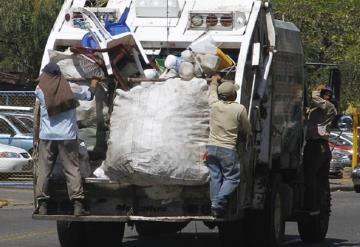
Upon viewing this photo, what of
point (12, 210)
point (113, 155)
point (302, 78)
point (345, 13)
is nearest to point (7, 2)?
point (345, 13)

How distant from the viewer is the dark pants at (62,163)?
1038 cm

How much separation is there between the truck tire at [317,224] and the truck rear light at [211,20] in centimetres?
355

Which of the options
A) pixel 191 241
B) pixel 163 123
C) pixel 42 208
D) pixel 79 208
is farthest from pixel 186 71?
pixel 191 241

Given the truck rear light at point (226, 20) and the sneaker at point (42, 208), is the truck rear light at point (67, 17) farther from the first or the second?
the sneaker at point (42, 208)

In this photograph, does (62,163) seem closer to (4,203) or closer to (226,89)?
(226,89)

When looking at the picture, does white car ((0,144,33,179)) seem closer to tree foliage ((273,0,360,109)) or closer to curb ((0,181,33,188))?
curb ((0,181,33,188))

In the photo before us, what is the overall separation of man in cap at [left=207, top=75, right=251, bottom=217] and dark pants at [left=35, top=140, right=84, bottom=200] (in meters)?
1.37

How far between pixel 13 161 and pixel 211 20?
11.9 meters

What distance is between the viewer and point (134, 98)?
407 inches

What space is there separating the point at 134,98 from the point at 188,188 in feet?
3.47

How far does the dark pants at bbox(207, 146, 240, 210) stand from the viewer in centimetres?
1005

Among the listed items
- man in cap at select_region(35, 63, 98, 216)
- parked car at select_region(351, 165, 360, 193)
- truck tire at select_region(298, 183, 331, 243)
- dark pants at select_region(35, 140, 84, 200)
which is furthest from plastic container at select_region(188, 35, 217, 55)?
parked car at select_region(351, 165, 360, 193)

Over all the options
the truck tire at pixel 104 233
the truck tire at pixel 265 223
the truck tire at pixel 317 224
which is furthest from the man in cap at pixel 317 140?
the truck tire at pixel 104 233

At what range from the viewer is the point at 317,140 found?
1372 centimetres
